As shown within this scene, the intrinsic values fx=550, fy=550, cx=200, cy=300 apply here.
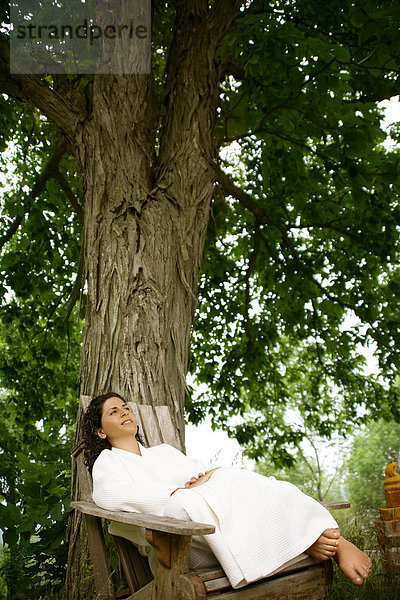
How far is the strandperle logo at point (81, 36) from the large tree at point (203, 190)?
7 centimetres

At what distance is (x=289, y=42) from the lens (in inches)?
135

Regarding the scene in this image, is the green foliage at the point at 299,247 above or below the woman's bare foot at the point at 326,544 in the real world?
above

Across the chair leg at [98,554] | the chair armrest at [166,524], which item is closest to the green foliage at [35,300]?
the chair leg at [98,554]

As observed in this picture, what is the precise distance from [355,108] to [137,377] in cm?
246

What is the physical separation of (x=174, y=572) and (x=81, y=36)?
15.1 ft

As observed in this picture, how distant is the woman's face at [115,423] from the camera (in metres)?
2.90

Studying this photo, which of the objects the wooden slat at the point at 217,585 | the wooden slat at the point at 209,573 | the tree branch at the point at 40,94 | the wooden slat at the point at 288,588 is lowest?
the wooden slat at the point at 288,588

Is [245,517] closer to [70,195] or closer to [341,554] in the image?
[341,554]

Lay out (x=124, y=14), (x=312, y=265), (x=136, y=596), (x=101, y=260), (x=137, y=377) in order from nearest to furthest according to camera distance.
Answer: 1. (x=136, y=596)
2. (x=137, y=377)
3. (x=101, y=260)
4. (x=124, y=14)
5. (x=312, y=265)

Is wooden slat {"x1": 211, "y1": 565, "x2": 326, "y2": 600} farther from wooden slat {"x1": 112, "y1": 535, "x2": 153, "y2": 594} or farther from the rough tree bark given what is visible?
the rough tree bark

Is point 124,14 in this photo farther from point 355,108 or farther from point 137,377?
point 137,377

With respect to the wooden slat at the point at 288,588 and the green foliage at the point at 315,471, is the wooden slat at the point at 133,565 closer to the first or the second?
the wooden slat at the point at 288,588

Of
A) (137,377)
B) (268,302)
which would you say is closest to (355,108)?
(137,377)

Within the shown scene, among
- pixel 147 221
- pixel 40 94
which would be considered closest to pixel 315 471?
pixel 147 221
